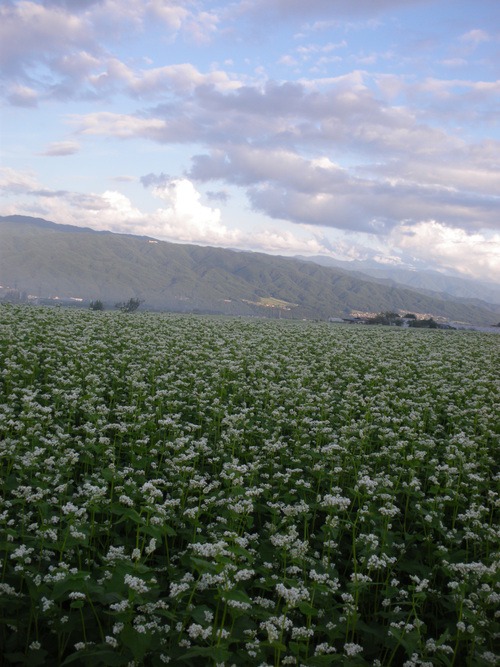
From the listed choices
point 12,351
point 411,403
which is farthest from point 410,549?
point 12,351

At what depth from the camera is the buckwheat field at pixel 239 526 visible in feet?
16.7

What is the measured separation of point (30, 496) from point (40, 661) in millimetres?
2019

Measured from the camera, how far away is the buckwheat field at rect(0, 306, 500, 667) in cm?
509

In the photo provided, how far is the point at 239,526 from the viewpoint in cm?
688

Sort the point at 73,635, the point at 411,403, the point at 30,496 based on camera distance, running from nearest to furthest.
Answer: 1. the point at 73,635
2. the point at 30,496
3. the point at 411,403

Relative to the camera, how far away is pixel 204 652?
436 cm

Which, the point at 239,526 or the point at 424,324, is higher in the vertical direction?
the point at 424,324

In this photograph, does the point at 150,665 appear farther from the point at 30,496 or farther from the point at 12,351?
the point at 12,351

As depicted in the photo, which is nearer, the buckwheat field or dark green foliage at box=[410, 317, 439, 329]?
the buckwheat field

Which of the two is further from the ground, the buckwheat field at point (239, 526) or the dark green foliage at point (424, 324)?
the dark green foliage at point (424, 324)

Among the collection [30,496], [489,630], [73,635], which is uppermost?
[30,496]

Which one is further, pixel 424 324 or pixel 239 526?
pixel 424 324

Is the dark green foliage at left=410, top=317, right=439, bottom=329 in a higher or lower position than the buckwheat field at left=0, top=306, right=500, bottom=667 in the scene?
higher

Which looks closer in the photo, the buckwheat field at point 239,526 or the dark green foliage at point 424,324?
the buckwheat field at point 239,526
